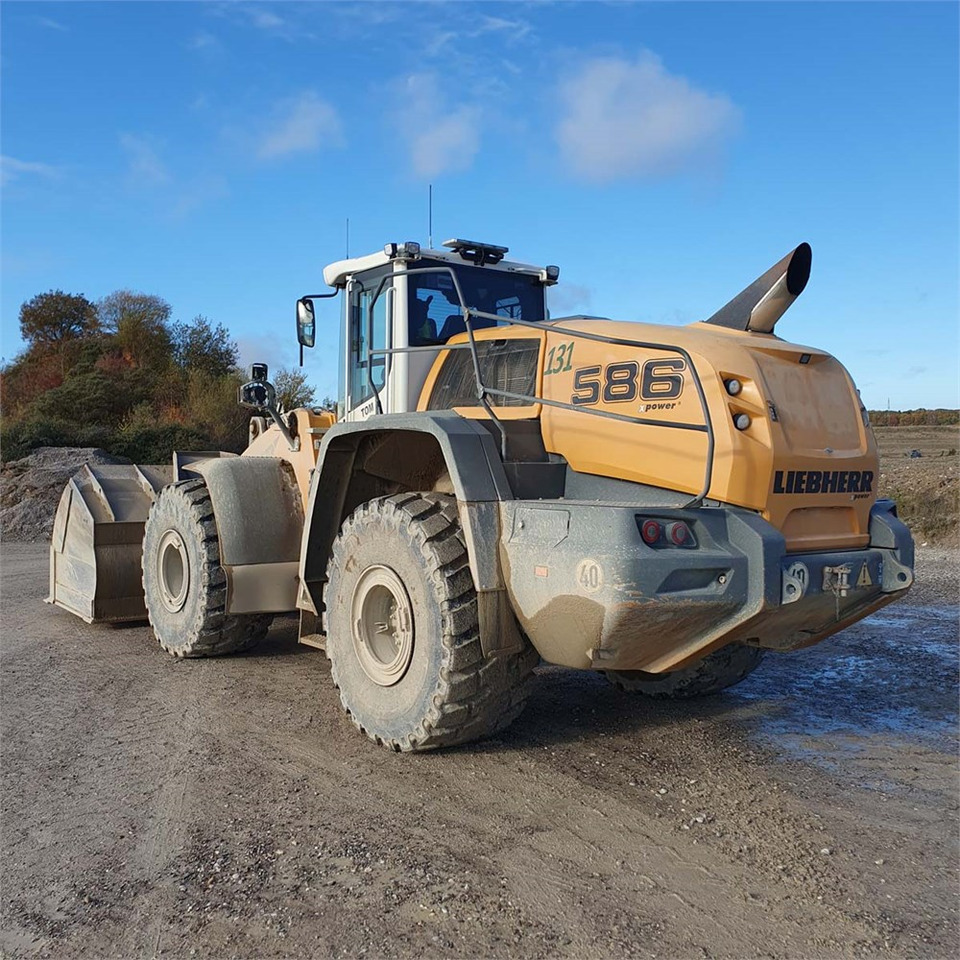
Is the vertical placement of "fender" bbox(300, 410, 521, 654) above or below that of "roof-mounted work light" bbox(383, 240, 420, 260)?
below

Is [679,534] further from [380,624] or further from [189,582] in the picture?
[189,582]

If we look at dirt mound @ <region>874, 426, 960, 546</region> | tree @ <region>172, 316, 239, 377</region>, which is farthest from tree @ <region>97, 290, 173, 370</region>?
dirt mound @ <region>874, 426, 960, 546</region>

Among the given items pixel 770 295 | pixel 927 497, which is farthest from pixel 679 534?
pixel 927 497

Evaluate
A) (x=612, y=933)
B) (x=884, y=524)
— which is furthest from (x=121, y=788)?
(x=884, y=524)

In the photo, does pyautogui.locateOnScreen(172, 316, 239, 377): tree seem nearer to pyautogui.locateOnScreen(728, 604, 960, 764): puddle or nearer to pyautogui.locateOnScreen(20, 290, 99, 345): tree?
pyautogui.locateOnScreen(20, 290, 99, 345): tree

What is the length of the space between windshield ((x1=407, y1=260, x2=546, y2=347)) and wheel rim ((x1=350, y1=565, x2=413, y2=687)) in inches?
67.5

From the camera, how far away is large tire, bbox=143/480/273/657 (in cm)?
636

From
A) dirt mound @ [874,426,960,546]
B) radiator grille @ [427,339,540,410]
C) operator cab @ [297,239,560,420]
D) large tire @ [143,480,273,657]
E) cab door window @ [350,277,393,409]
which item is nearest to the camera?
radiator grille @ [427,339,540,410]

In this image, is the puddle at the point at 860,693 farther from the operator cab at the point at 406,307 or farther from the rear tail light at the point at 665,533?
the operator cab at the point at 406,307

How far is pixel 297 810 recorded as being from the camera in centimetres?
395

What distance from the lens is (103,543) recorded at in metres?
7.49

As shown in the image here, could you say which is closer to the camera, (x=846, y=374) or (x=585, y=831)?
(x=585, y=831)

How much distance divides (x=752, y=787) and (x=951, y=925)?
129 cm

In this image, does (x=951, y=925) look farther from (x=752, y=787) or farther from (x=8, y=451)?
(x=8, y=451)
